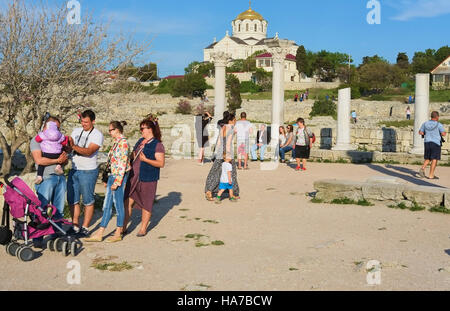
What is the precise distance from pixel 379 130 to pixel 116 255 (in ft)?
50.4

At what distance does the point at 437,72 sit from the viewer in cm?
6869

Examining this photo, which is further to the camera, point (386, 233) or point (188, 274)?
point (386, 233)

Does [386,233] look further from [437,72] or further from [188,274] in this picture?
[437,72]

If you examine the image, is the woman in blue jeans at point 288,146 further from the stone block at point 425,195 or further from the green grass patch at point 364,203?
the stone block at point 425,195

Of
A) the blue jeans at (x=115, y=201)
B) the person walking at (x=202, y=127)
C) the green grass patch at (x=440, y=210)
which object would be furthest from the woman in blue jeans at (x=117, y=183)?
the person walking at (x=202, y=127)

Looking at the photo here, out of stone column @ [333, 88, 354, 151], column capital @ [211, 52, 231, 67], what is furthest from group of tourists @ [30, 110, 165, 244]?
column capital @ [211, 52, 231, 67]

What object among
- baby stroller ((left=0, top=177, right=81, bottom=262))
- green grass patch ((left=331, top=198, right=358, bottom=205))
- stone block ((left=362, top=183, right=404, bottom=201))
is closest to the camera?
baby stroller ((left=0, top=177, right=81, bottom=262))

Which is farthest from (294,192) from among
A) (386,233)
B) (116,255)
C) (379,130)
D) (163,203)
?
(379,130)

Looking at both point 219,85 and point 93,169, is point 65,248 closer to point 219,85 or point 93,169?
point 93,169

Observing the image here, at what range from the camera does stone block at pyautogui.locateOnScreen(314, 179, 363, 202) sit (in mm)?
9164

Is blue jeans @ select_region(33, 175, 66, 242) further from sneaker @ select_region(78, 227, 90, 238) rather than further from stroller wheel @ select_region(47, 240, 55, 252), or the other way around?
sneaker @ select_region(78, 227, 90, 238)

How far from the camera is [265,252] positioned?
5949 millimetres

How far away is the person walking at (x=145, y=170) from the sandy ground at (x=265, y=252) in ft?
1.59

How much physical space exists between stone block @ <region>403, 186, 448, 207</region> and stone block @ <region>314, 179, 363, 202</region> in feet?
2.78
